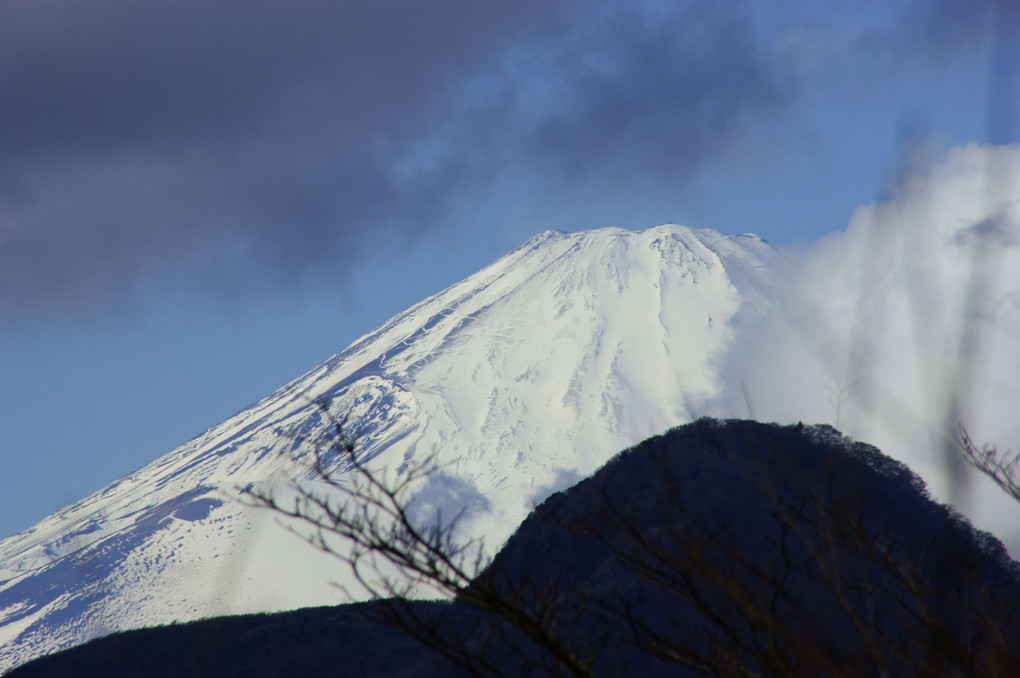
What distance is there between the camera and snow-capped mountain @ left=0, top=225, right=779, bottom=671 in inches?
3029

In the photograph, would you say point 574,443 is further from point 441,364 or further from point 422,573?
point 422,573

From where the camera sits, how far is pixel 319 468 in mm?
3406

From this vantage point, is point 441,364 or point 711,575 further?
point 441,364

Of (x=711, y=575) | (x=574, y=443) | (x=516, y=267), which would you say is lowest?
(x=711, y=575)

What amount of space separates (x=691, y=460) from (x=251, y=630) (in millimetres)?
11551

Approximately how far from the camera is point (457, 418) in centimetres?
8606

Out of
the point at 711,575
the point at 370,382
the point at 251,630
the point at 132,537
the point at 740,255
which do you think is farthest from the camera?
the point at 740,255

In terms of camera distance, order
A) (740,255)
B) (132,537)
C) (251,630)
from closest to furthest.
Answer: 1. (251,630)
2. (132,537)
3. (740,255)

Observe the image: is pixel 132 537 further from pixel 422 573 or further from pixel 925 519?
pixel 422 573

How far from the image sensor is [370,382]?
3467 inches

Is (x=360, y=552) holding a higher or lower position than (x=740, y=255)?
lower

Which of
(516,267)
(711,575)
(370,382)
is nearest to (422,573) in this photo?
(711,575)

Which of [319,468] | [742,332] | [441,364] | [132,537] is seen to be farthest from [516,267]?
[319,468]

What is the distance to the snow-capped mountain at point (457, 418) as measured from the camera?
7694 centimetres
